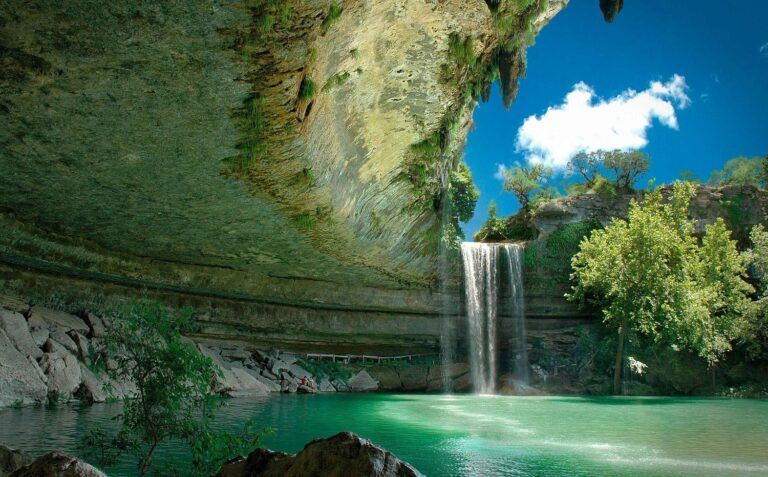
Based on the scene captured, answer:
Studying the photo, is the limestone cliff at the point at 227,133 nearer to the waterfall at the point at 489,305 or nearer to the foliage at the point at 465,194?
the waterfall at the point at 489,305

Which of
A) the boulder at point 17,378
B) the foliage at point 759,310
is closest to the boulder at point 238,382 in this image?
the boulder at point 17,378

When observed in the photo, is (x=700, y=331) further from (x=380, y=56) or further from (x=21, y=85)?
(x=21, y=85)

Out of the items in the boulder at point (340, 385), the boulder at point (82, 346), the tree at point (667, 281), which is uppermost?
the tree at point (667, 281)

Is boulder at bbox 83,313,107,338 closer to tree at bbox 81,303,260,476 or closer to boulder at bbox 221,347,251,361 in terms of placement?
boulder at bbox 221,347,251,361

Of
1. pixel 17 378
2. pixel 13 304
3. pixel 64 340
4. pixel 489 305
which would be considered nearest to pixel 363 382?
pixel 489 305

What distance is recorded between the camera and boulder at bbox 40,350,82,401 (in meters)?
10.8

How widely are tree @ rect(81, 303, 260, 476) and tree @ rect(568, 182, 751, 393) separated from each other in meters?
18.7

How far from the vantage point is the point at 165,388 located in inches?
170

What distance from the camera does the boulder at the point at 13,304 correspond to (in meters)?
12.5

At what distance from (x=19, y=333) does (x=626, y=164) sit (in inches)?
1067

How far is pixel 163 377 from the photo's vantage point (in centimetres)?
434

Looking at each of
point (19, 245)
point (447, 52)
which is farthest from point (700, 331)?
point (19, 245)

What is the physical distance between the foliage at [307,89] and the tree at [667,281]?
15.7 meters

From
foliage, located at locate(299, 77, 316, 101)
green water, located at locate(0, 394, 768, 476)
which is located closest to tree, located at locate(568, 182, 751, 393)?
green water, located at locate(0, 394, 768, 476)
